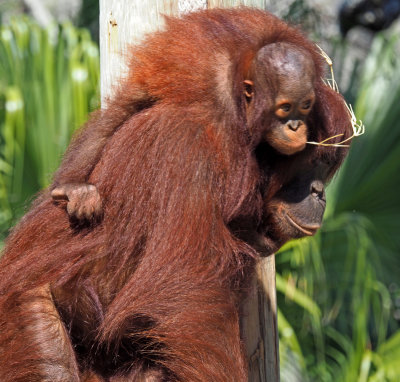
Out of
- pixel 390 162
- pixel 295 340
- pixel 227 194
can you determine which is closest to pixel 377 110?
pixel 390 162

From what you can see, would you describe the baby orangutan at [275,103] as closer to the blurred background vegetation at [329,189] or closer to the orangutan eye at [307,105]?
the orangutan eye at [307,105]

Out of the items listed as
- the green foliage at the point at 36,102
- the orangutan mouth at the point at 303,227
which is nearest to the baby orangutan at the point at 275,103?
the orangutan mouth at the point at 303,227

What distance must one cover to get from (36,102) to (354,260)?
2.09 metres

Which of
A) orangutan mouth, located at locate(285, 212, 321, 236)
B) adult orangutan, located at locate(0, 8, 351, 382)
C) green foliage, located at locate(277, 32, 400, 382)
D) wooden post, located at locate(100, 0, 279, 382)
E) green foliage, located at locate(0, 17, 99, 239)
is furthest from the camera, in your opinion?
green foliage, located at locate(277, 32, 400, 382)

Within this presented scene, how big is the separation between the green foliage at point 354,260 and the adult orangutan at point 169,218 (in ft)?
5.84

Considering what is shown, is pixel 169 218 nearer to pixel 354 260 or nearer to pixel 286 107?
pixel 286 107

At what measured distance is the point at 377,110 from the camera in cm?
439

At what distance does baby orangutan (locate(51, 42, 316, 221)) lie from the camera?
227 cm

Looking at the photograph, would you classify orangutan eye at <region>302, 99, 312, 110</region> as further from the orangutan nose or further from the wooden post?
the wooden post

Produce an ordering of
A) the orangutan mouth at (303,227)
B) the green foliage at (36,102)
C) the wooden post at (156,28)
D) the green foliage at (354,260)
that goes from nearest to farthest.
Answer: the orangutan mouth at (303,227)
the wooden post at (156,28)
the green foliage at (36,102)
the green foliage at (354,260)

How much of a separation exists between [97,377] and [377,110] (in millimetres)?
2694

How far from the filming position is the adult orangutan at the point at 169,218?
2.24m

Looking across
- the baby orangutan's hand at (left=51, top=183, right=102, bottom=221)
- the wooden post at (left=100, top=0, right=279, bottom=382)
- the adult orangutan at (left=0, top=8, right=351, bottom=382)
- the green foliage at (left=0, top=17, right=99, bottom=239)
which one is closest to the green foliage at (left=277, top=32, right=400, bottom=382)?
the wooden post at (left=100, top=0, right=279, bottom=382)

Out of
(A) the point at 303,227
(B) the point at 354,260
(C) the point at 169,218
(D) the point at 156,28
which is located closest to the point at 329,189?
(B) the point at 354,260
